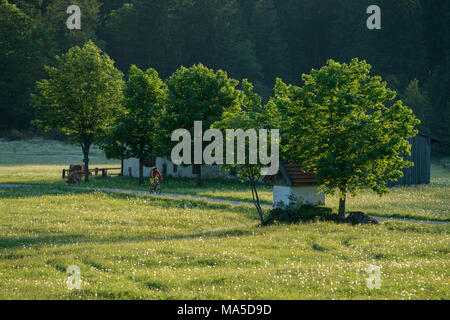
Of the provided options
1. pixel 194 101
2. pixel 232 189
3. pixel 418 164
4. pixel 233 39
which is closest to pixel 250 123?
pixel 232 189

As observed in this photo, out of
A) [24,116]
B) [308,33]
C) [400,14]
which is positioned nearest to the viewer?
[24,116]

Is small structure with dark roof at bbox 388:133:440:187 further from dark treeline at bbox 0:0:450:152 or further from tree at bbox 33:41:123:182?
dark treeline at bbox 0:0:450:152

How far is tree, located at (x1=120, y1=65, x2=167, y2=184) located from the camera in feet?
155

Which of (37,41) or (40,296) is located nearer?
(40,296)

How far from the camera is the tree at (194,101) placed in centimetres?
4531

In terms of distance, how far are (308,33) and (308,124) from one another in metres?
110

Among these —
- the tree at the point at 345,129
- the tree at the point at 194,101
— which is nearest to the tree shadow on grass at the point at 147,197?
the tree at the point at 345,129

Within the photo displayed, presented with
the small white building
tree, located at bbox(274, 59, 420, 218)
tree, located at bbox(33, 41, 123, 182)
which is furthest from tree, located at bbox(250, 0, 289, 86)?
tree, located at bbox(274, 59, 420, 218)

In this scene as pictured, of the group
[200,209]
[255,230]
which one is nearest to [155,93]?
[200,209]

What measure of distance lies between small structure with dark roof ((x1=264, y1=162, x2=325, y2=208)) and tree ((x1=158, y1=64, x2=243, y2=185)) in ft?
58.4

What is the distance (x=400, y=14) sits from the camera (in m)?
112

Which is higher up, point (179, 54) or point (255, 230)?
point (179, 54)

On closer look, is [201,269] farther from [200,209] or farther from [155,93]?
[155,93]
